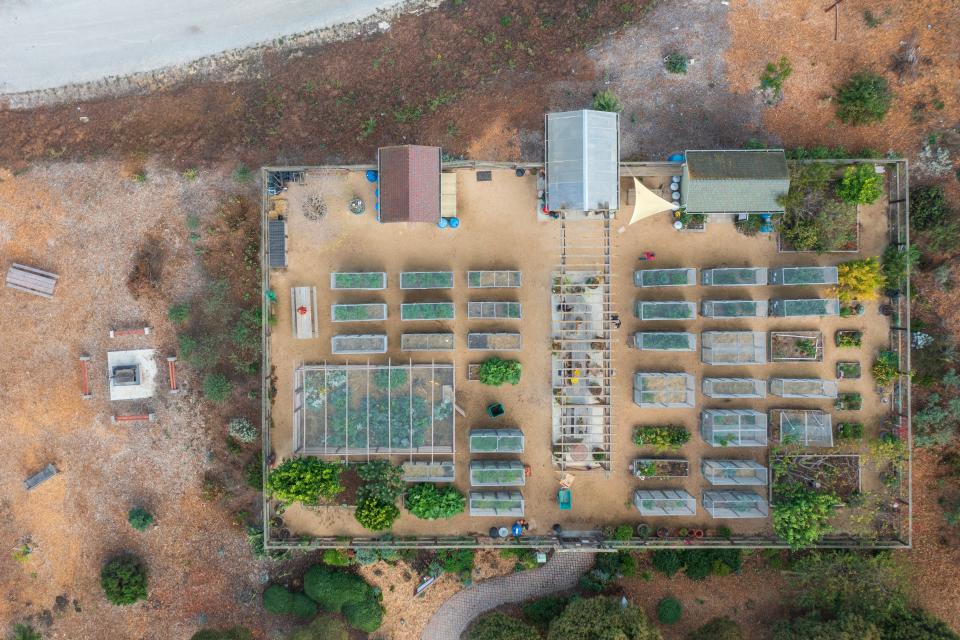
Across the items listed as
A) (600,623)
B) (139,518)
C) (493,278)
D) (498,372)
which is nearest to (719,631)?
(600,623)

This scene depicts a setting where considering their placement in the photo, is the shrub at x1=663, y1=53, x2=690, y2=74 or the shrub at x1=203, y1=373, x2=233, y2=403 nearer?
the shrub at x1=663, y1=53, x2=690, y2=74

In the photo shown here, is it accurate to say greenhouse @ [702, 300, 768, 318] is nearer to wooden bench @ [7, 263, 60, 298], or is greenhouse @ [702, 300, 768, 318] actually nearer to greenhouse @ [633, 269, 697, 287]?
greenhouse @ [633, 269, 697, 287]

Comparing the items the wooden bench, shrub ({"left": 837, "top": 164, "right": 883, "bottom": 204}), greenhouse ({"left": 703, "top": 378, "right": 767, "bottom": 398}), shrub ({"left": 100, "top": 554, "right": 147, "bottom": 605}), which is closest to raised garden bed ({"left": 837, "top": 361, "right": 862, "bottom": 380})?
greenhouse ({"left": 703, "top": 378, "right": 767, "bottom": 398})

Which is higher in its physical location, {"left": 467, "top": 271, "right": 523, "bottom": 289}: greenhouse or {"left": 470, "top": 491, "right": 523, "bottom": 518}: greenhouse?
{"left": 467, "top": 271, "right": 523, "bottom": 289}: greenhouse

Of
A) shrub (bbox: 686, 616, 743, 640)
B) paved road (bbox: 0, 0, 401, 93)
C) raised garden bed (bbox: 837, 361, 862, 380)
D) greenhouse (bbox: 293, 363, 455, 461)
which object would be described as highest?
paved road (bbox: 0, 0, 401, 93)

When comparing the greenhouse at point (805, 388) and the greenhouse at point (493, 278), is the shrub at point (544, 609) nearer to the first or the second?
the greenhouse at point (805, 388)

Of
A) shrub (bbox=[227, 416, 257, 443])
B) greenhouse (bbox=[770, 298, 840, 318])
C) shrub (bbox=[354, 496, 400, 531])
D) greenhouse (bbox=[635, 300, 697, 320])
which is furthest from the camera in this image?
shrub (bbox=[227, 416, 257, 443])

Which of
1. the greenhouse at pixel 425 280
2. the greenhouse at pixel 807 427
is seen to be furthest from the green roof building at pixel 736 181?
the greenhouse at pixel 425 280

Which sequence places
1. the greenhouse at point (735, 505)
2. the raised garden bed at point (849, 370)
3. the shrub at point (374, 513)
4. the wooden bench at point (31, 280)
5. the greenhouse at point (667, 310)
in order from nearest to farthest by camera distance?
1. the shrub at point (374, 513)
2. the greenhouse at point (667, 310)
3. the greenhouse at point (735, 505)
4. the raised garden bed at point (849, 370)
5. the wooden bench at point (31, 280)
